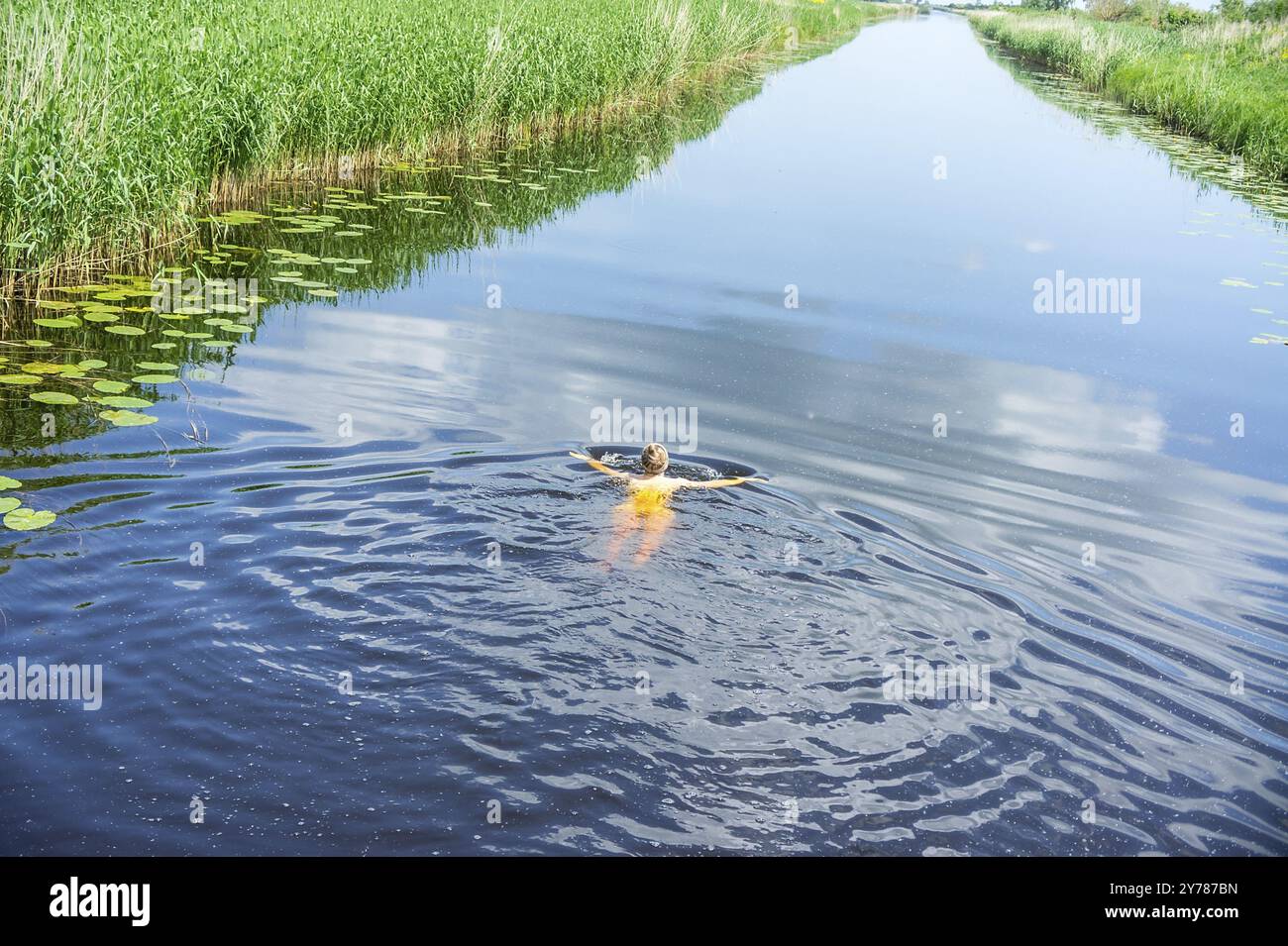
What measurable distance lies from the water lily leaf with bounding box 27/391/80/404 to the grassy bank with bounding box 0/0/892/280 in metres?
2.07

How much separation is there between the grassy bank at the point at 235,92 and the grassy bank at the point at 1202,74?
1389 cm

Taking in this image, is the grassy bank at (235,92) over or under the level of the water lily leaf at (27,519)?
over

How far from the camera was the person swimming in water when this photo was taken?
6.72 meters

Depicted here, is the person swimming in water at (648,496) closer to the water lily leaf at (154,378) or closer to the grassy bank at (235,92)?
the water lily leaf at (154,378)

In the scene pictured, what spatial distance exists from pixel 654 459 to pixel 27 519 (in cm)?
345

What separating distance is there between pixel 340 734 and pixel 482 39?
15820mm

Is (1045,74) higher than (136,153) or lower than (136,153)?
higher

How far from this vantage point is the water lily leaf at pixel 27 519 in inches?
244

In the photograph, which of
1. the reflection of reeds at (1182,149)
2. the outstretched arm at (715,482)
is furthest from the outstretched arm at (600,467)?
the reflection of reeds at (1182,149)

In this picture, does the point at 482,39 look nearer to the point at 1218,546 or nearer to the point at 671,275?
the point at 671,275

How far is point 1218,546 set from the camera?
7.57m

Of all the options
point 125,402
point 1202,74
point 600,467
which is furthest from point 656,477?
point 1202,74
